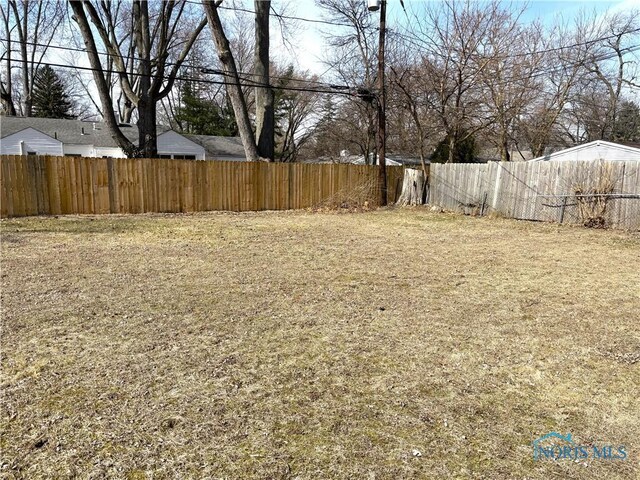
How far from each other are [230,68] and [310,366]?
12.1 m

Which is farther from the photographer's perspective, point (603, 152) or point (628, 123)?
point (628, 123)

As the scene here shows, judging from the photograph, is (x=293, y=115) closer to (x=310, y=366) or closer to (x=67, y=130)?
(x=67, y=130)

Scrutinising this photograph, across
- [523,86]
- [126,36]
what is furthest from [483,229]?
[126,36]

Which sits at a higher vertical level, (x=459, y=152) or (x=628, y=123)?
(x=628, y=123)

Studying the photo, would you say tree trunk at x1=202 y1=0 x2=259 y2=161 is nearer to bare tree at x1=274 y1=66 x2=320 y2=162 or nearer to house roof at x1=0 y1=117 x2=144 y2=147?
house roof at x1=0 y1=117 x2=144 y2=147

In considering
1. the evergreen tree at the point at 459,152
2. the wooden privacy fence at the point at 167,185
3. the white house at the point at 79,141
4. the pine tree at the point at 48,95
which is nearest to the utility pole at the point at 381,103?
the wooden privacy fence at the point at 167,185

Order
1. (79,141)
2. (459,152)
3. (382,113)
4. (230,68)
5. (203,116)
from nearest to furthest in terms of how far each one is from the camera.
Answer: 1. (230,68)
2. (382,113)
3. (79,141)
4. (459,152)
5. (203,116)

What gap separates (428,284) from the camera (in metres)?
4.72

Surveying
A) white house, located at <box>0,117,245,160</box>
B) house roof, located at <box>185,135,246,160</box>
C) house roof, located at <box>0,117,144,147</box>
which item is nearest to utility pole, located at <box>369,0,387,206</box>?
white house, located at <box>0,117,245,160</box>

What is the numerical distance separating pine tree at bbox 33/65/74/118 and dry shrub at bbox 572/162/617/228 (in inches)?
1312

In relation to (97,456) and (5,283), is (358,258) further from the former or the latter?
(97,456)

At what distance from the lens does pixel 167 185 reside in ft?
37.5

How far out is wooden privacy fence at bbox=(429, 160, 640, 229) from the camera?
30.4 ft

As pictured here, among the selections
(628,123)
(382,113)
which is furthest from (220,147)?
(628,123)
